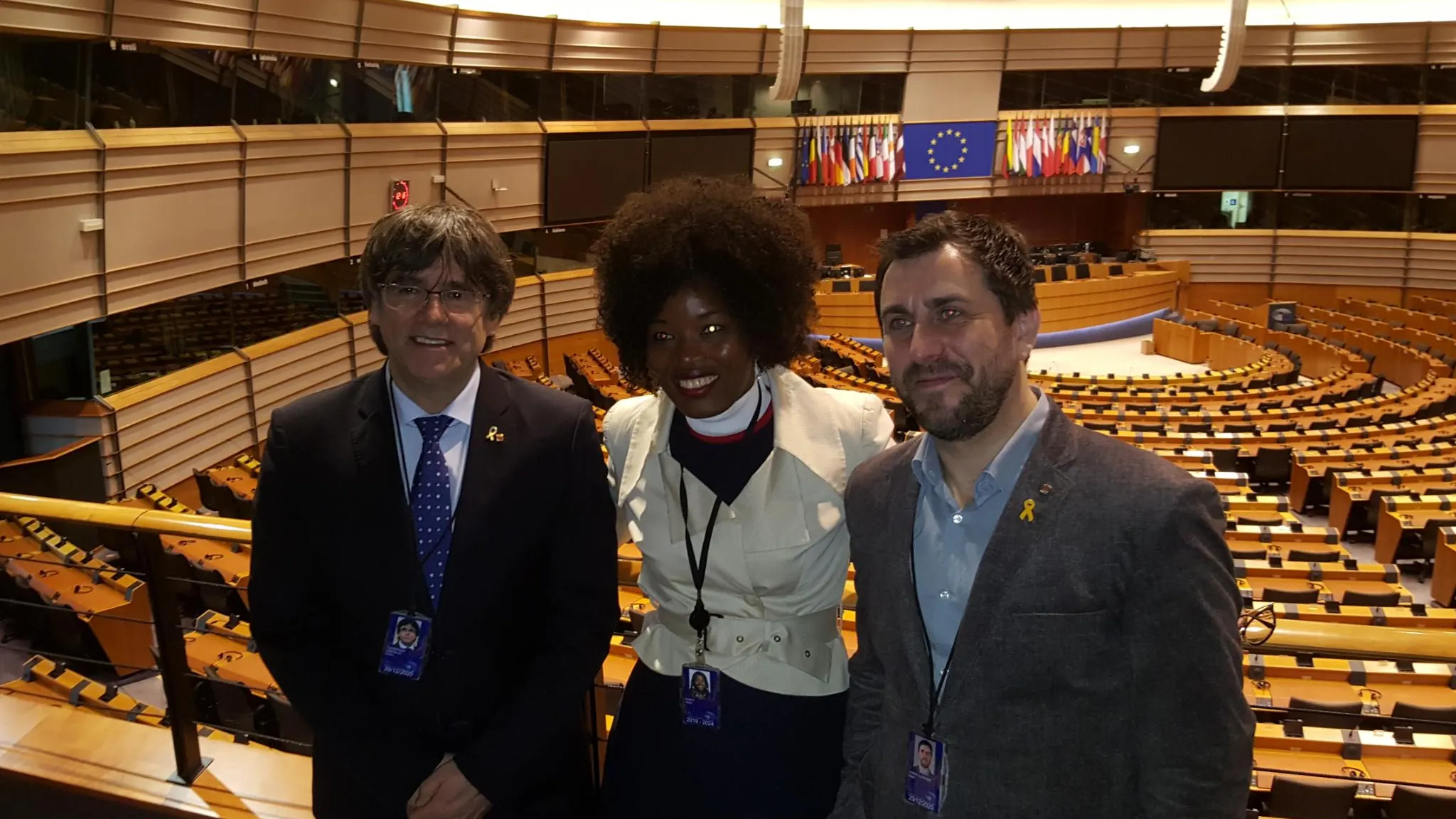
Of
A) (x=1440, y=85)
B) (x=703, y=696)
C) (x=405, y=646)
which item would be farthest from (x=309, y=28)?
(x=1440, y=85)

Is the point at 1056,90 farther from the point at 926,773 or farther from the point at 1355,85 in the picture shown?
the point at 926,773

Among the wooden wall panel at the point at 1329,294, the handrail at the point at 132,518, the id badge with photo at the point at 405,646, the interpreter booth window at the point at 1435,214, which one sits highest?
the interpreter booth window at the point at 1435,214

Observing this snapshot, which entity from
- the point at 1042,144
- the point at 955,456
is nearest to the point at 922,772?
the point at 955,456

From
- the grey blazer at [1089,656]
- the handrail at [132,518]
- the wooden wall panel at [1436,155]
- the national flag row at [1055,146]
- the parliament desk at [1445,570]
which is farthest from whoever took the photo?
the national flag row at [1055,146]

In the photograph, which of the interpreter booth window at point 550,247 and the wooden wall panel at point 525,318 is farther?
the interpreter booth window at point 550,247

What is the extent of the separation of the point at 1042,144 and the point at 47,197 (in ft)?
61.0

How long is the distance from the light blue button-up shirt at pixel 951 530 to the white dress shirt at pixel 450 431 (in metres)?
0.94

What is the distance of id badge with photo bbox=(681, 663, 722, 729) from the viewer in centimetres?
214

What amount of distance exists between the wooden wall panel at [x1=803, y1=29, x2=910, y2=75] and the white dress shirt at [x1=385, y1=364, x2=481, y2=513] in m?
19.7

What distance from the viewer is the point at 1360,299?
74.3ft

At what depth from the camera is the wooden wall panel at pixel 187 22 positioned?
10.3 m

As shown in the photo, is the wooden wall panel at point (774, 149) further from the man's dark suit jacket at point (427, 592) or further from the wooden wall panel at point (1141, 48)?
the man's dark suit jacket at point (427, 592)

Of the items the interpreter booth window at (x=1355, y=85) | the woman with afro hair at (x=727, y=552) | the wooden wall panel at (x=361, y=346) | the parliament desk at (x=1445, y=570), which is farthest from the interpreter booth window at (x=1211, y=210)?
the woman with afro hair at (x=727, y=552)

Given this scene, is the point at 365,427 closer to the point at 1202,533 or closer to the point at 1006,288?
the point at 1006,288
